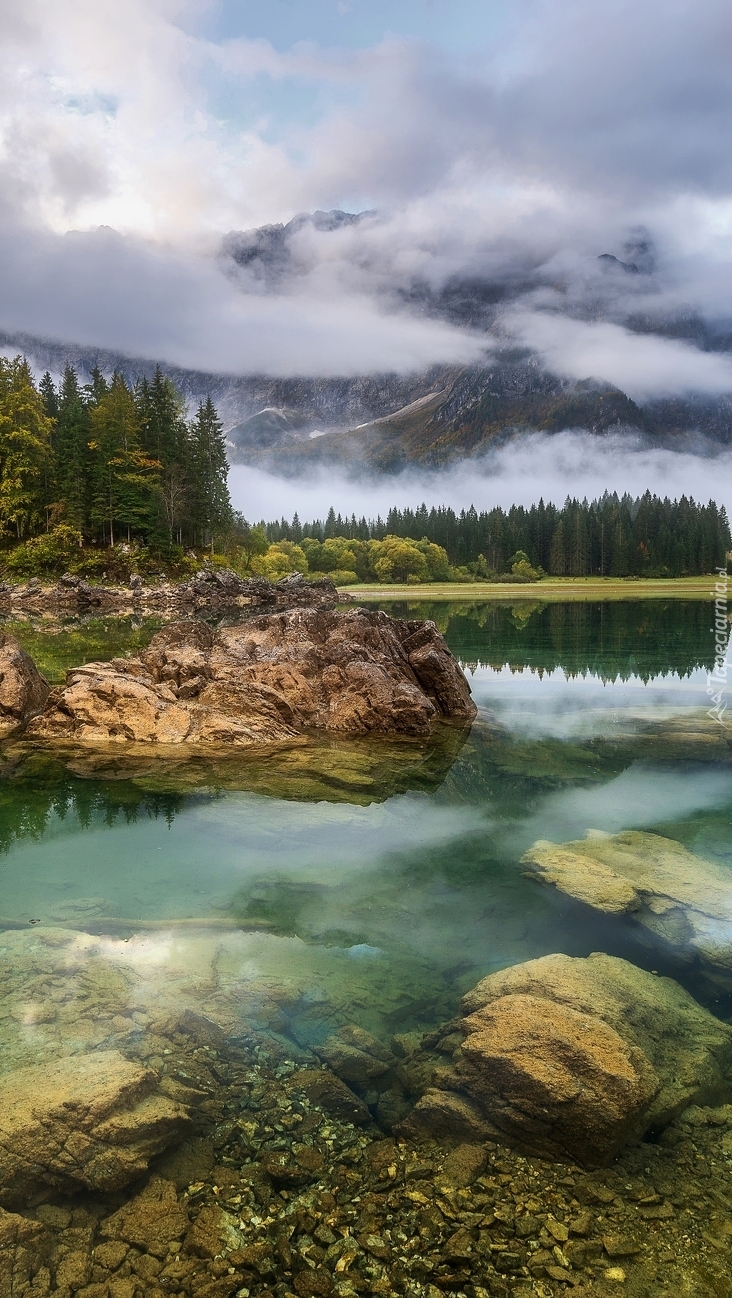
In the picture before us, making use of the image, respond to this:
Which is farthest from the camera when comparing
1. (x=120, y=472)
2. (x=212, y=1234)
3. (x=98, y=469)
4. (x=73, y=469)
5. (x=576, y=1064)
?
(x=120, y=472)

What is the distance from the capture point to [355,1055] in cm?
721

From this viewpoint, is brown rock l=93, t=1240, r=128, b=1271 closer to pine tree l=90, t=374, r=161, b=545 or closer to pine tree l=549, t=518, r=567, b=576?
pine tree l=90, t=374, r=161, b=545

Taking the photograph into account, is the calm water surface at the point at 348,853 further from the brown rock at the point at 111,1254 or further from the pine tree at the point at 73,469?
the pine tree at the point at 73,469

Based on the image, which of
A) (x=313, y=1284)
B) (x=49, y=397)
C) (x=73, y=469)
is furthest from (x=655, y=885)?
(x=49, y=397)

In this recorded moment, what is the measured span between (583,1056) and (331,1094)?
8.10 ft

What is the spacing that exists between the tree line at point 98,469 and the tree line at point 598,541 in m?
68.5

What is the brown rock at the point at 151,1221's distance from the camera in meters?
5.12

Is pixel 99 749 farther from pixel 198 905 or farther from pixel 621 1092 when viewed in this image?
pixel 621 1092

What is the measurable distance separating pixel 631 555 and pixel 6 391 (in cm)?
14073

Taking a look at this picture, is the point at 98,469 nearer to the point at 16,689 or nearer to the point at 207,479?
the point at 207,479

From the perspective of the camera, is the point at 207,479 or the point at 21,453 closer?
the point at 21,453

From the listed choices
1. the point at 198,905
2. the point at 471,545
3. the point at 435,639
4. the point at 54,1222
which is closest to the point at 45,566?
the point at 435,639

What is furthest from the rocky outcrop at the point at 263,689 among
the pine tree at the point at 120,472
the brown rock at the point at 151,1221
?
the pine tree at the point at 120,472

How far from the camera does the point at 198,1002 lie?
26.2 ft
